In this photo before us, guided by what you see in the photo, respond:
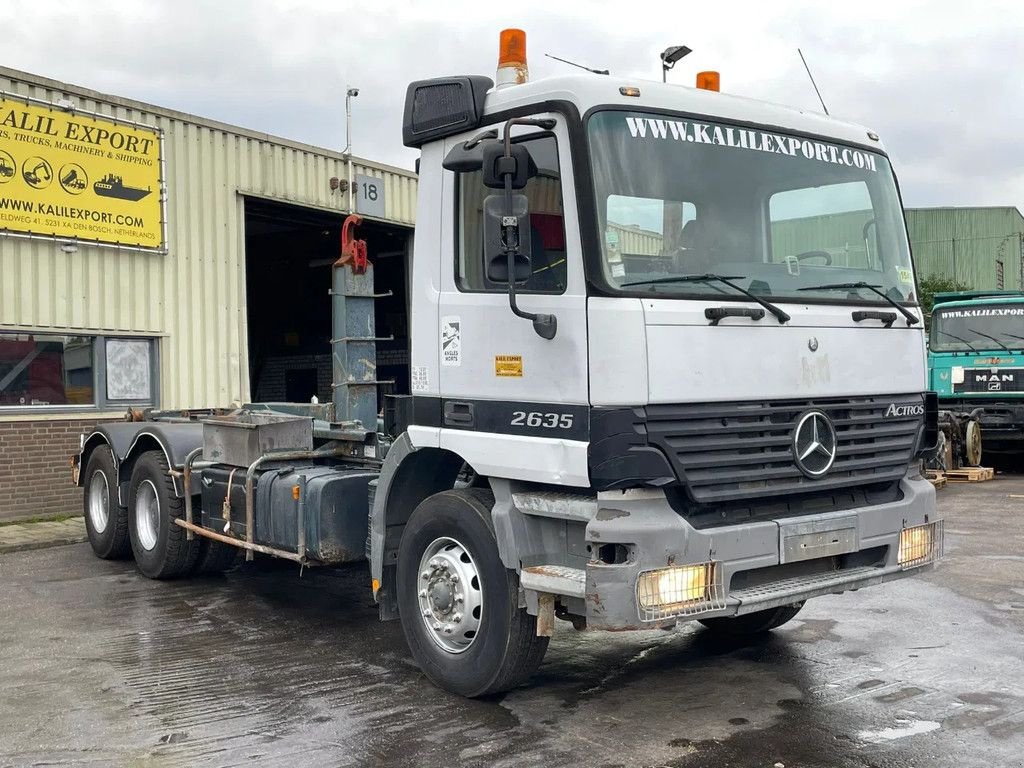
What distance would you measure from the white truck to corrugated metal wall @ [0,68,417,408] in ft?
24.4

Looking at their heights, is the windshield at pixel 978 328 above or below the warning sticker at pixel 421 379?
above

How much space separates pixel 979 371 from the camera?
16.9m

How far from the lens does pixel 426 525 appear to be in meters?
5.47

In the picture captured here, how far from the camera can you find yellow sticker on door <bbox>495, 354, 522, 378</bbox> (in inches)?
199

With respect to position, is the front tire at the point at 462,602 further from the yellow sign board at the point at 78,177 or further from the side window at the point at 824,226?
the yellow sign board at the point at 78,177

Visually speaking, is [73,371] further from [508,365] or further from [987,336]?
[987,336]

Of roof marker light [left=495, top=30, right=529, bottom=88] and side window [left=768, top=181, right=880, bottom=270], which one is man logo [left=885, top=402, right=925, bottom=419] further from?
roof marker light [left=495, top=30, right=529, bottom=88]

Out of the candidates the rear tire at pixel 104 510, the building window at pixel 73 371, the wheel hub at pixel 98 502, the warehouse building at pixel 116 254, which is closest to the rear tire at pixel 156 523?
the rear tire at pixel 104 510

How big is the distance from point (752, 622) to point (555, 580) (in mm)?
2322

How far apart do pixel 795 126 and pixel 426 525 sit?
2.82 meters

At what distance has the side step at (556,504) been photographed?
15.4 feet

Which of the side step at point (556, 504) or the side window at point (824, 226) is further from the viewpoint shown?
the side window at point (824, 226)

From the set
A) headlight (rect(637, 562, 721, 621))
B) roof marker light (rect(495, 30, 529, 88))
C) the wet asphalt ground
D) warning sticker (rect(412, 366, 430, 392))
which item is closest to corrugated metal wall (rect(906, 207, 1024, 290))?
the wet asphalt ground

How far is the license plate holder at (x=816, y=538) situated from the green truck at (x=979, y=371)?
11668mm
